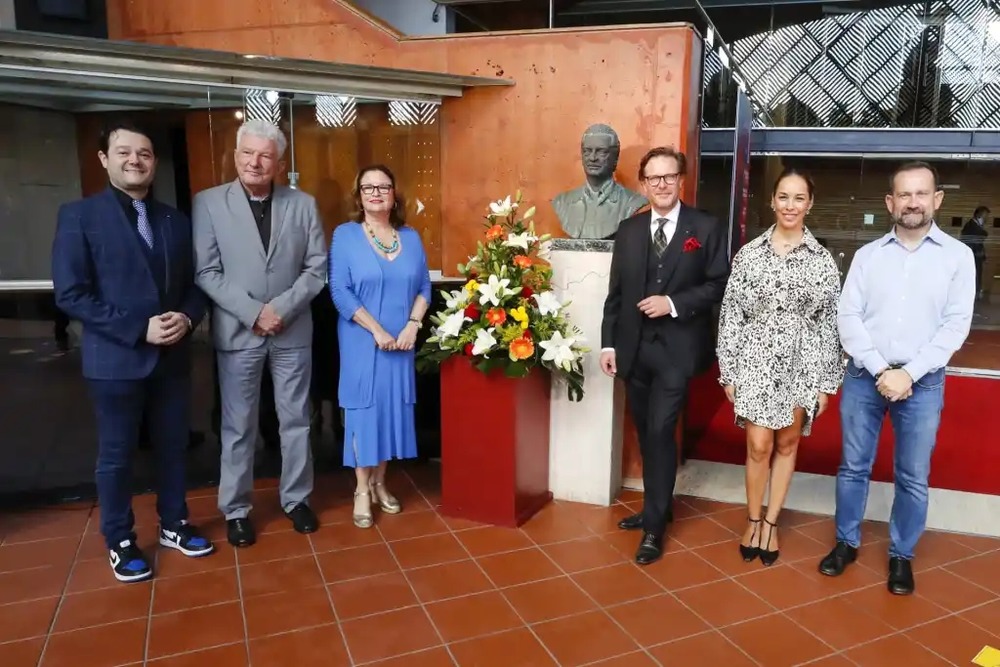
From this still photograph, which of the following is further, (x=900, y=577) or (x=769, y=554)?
(x=769, y=554)

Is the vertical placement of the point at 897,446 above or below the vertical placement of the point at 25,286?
below

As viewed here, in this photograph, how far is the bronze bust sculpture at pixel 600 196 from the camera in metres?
3.50

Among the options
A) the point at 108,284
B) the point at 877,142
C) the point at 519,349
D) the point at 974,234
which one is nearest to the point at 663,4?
the point at 877,142

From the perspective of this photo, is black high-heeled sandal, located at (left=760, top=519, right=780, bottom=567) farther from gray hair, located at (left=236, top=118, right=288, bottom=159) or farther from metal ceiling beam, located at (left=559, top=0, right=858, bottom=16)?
metal ceiling beam, located at (left=559, top=0, right=858, bottom=16)

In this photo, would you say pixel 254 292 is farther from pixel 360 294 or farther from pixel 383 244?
pixel 383 244

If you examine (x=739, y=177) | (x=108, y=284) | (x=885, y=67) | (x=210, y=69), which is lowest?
(x=108, y=284)

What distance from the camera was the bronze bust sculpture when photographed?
3.50 meters

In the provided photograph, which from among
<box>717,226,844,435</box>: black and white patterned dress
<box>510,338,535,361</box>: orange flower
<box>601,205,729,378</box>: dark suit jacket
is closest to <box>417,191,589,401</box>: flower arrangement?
<box>510,338,535,361</box>: orange flower

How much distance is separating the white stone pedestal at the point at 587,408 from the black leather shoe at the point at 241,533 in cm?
151

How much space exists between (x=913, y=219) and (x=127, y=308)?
3036mm

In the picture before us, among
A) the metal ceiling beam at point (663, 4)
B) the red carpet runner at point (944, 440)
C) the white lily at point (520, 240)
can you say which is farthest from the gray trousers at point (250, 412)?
the metal ceiling beam at point (663, 4)

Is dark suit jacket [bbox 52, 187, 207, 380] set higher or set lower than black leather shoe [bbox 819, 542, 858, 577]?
higher

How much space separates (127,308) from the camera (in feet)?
9.11

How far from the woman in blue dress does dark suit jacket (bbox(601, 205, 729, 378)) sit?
0.99m
